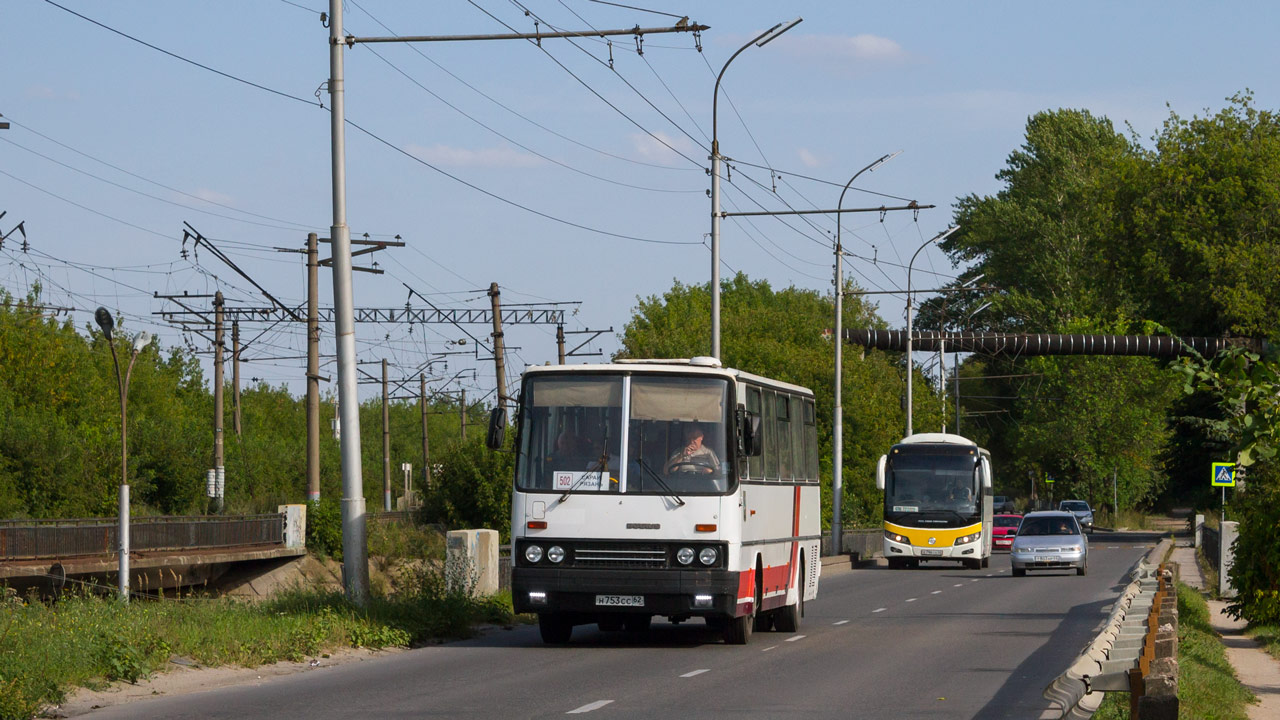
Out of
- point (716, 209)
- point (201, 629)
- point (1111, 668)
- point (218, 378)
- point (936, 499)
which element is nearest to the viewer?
point (1111, 668)

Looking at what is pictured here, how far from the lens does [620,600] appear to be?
58.7 feet

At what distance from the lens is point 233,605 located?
18.3 metres

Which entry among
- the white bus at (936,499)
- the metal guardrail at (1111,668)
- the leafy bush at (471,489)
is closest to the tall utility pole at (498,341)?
the leafy bush at (471,489)

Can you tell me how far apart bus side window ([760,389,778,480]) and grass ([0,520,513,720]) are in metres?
4.08

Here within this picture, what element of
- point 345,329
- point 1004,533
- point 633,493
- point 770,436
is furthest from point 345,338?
point 1004,533

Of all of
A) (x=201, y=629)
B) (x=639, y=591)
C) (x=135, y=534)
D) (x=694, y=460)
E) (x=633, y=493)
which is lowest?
(x=135, y=534)

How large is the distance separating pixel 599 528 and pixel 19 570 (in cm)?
2020

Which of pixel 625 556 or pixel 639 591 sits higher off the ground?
pixel 625 556

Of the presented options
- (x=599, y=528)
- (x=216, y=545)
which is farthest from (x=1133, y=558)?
(x=599, y=528)

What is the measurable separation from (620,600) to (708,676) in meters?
2.69

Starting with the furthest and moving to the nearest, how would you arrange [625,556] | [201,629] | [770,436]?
[770,436] → [625,556] → [201,629]

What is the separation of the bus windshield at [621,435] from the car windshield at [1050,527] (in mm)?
24689

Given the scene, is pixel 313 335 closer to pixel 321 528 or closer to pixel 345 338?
pixel 321 528

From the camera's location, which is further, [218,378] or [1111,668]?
[218,378]
